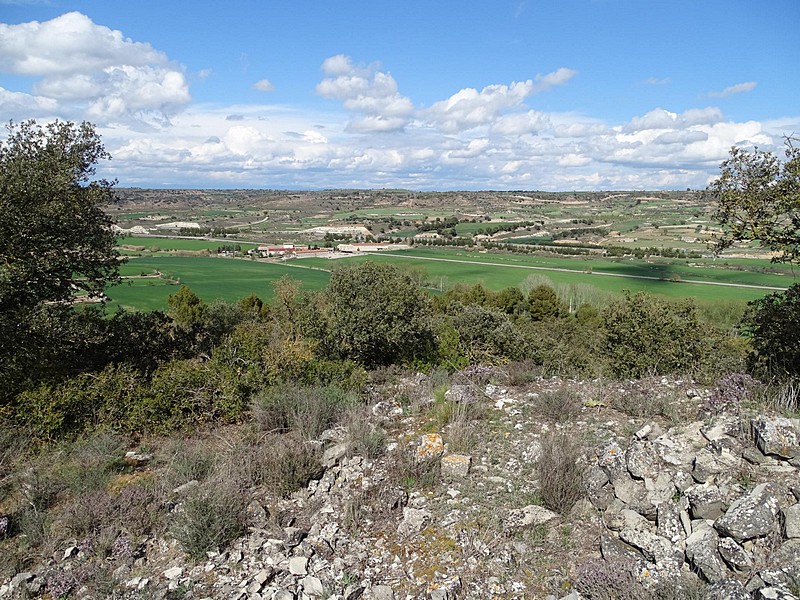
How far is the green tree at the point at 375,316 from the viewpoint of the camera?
17.3m

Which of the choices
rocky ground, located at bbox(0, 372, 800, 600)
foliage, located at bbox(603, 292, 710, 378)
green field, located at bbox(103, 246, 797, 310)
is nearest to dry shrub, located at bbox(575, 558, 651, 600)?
rocky ground, located at bbox(0, 372, 800, 600)

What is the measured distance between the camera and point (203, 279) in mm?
70938

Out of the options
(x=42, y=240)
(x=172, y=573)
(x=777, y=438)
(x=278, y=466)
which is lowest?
(x=172, y=573)

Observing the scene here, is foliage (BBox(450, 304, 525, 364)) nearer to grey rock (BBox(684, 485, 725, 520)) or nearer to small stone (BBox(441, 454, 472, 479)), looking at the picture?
small stone (BBox(441, 454, 472, 479))

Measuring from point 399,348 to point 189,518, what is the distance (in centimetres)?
1301

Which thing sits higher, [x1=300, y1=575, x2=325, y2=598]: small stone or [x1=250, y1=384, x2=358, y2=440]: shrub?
[x1=250, y1=384, x2=358, y2=440]: shrub

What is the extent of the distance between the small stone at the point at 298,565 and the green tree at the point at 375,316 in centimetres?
1189

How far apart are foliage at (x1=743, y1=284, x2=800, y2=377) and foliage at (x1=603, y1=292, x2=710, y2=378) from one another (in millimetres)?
8797

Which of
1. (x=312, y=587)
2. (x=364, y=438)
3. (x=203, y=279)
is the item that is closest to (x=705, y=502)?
(x=312, y=587)

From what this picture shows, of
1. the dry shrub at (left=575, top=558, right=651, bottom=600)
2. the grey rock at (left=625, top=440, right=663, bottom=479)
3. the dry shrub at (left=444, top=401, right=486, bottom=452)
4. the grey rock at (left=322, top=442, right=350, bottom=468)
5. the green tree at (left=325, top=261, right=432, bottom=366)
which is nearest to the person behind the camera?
the dry shrub at (left=575, top=558, right=651, bottom=600)

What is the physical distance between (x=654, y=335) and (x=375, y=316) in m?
12.8

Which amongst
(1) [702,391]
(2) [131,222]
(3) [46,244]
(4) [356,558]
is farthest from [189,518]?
(2) [131,222]

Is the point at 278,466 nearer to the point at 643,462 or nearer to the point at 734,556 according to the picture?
the point at 643,462

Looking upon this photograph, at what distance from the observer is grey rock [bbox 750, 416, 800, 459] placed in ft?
19.1
